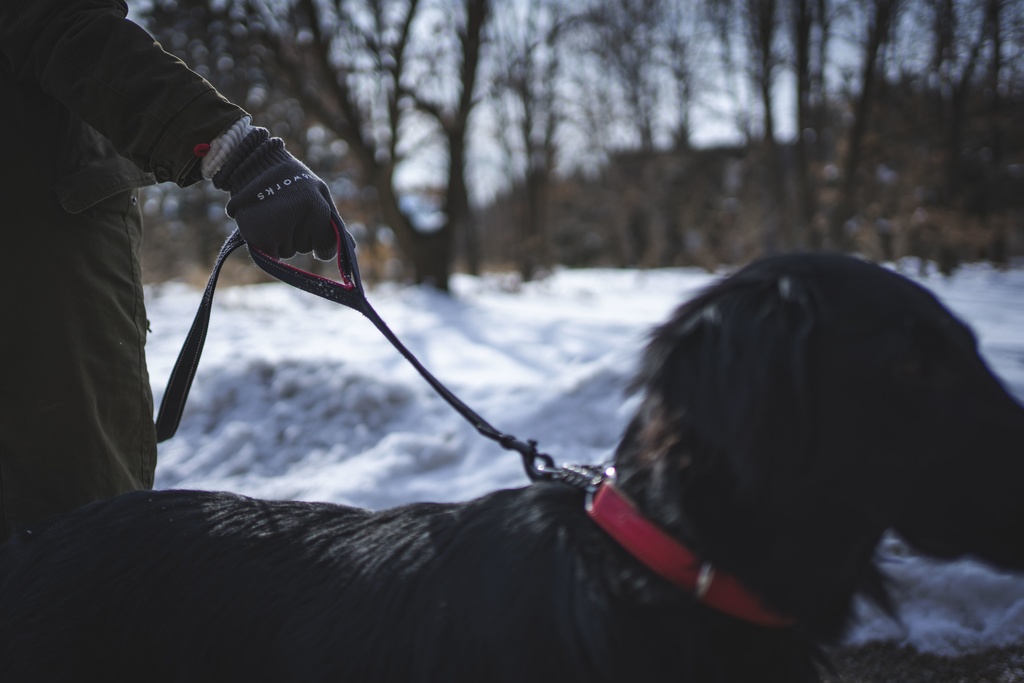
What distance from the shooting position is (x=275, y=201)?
57.7 inches

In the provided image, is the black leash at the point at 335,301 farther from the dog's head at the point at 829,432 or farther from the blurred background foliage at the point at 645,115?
the blurred background foliage at the point at 645,115

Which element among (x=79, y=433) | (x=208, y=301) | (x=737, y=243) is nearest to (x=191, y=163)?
(x=208, y=301)

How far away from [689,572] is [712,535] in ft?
0.20

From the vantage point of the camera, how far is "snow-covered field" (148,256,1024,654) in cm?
216

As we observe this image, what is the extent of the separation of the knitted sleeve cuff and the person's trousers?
392mm

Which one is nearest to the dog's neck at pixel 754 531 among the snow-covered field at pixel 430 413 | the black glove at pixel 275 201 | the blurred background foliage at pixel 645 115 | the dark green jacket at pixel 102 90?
the snow-covered field at pixel 430 413

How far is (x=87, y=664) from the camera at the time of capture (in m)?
1.13

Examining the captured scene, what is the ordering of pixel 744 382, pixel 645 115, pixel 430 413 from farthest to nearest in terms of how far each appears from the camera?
pixel 645 115 → pixel 430 413 → pixel 744 382

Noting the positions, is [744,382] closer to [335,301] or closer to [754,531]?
[754,531]

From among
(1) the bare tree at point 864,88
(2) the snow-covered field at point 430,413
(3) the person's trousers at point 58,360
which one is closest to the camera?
(3) the person's trousers at point 58,360

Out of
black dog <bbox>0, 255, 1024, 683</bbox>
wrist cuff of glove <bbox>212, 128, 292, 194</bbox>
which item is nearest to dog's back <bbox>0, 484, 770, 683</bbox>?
black dog <bbox>0, 255, 1024, 683</bbox>

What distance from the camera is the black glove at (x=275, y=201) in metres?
1.46

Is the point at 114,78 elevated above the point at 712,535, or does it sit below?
above

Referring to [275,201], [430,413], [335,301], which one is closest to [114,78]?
[275,201]
